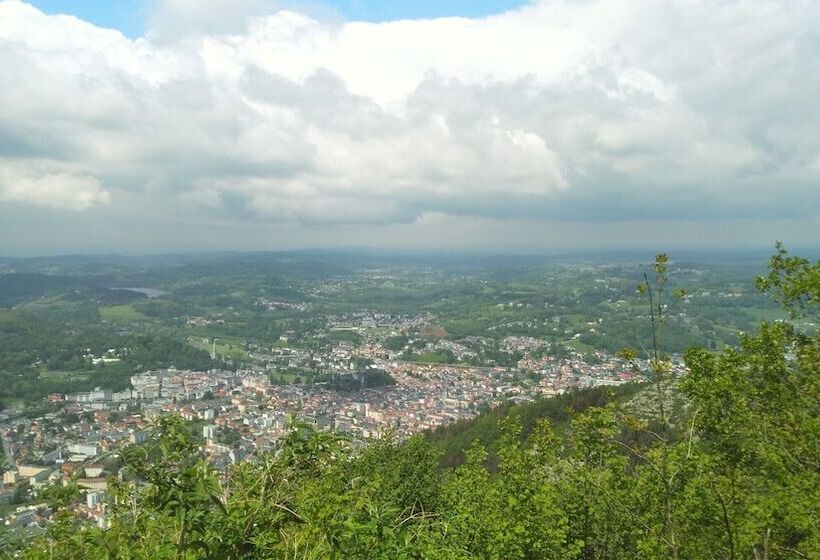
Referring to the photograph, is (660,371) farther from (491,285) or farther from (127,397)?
(491,285)

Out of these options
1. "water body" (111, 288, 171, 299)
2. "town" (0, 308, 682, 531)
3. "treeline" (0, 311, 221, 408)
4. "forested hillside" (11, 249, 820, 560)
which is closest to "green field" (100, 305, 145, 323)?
"treeline" (0, 311, 221, 408)

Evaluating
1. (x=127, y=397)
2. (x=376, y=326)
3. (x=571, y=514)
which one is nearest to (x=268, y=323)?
(x=376, y=326)

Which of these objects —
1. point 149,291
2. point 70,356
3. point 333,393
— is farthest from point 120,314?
point 333,393

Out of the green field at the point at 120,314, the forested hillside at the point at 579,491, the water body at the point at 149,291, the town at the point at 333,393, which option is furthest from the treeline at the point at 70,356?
the forested hillside at the point at 579,491

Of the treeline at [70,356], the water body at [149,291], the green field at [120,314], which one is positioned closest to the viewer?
the treeline at [70,356]

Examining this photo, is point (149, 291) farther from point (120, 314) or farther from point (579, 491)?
point (579, 491)

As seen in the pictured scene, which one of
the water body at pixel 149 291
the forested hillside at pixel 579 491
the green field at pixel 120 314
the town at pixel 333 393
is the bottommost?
the town at pixel 333 393

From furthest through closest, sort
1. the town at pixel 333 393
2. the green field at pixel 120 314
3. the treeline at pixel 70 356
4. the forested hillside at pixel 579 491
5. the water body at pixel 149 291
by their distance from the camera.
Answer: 1. the water body at pixel 149 291
2. the green field at pixel 120 314
3. the treeline at pixel 70 356
4. the town at pixel 333 393
5. the forested hillside at pixel 579 491

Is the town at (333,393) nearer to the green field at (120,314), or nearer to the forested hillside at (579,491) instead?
the forested hillside at (579,491)

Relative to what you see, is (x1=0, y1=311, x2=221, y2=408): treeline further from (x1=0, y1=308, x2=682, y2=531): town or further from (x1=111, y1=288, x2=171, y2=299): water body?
(x1=111, y1=288, x2=171, y2=299): water body
